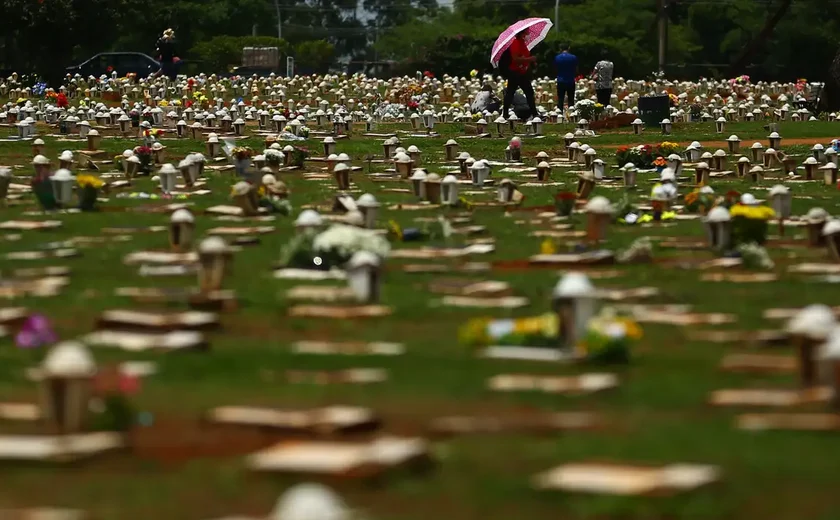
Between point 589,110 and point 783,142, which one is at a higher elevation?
point 589,110

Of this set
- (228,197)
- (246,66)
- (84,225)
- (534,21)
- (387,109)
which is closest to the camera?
(84,225)

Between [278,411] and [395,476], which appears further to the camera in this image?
[278,411]

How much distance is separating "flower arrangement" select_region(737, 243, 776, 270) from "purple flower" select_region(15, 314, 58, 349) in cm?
515

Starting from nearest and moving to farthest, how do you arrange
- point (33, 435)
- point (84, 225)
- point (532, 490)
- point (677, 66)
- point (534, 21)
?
1. point (532, 490)
2. point (33, 435)
3. point (84, 225)
4. point (534, 21)
5. point (677, 66)

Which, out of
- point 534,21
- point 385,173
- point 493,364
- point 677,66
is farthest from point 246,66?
point 493,364

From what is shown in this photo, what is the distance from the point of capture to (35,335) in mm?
9688

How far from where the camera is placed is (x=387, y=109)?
128 feet

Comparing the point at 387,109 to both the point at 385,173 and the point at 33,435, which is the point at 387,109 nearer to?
the point at 385,173

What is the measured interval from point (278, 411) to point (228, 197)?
10579 mm

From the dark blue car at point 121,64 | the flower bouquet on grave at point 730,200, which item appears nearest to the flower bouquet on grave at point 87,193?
the flower bouquet on grave at point 730,200

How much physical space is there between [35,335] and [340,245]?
295 cm

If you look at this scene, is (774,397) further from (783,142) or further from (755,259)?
(783,142)

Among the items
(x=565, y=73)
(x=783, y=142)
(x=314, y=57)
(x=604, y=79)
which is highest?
(x=565, y=73)

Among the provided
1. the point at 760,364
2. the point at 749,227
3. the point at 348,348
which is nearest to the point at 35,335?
the point at 348,348
